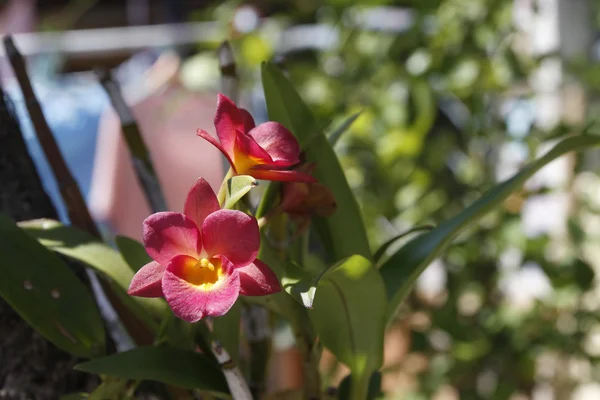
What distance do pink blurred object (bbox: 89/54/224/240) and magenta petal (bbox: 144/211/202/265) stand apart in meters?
0.88

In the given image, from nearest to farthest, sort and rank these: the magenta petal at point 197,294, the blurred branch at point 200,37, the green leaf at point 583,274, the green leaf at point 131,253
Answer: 1. the magenta petal at point 197,294
2. the green leaf at point 131,253
3. the green leaf at point 583,274
4. the blurred branch at point 200,37

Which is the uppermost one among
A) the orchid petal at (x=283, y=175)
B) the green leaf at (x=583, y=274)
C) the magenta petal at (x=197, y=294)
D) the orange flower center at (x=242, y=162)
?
the orange flower center at (x=242, y=162)

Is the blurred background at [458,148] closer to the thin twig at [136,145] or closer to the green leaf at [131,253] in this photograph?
the thin twig at [136,145]

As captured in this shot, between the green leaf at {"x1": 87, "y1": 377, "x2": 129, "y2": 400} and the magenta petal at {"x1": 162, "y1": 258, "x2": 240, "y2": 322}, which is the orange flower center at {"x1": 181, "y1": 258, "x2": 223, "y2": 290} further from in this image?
the green leaf at {"x1": 87, "y1": 377, "x2": 129, "y2": 400}

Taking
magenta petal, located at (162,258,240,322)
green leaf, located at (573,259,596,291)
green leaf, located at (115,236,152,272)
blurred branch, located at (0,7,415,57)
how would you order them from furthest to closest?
1. blurred branch, located at (0,7,415,57)
2. green leaf, located at (573,259,596,291)
3. green leaf, located at (115,236,152,272)
4. magenta petal, located at (162,258,240,322)

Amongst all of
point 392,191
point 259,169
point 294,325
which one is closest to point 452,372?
point 392,191

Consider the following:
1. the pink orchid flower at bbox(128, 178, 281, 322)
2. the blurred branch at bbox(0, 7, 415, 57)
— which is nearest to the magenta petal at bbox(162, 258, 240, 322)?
the pink orchid flower at bbox(128, 178, 281, 322)

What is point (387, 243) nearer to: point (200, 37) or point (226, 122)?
point (226, 122)

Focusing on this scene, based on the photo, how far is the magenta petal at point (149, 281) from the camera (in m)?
0.26

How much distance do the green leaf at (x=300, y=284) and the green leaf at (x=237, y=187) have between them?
49 mm

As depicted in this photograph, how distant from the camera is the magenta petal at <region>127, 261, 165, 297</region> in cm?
26

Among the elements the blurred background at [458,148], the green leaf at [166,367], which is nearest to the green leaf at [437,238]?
the green leaf at [166,367]

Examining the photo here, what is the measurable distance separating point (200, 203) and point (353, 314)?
12cm

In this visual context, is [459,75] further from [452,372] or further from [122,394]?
[122,394]
